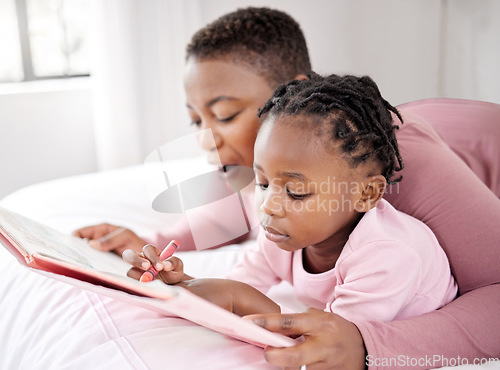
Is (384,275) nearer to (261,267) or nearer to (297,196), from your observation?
(297,196)

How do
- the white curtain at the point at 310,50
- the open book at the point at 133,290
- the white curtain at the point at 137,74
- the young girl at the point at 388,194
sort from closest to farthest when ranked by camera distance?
1. the open book at the point at 133,290
2. the young girl at the point at 388,194
3. the white curtain at the point at 310,50
4. the white curtain at the point at 137,74

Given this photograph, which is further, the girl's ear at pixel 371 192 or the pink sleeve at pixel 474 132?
the pink sleeve at pixel 474 132

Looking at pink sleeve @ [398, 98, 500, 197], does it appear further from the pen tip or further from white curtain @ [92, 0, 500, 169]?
the pen tip

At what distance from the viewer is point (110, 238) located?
1081 mm

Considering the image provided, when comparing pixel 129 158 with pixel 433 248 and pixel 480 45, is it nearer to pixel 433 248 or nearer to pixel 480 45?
pixel 480 45

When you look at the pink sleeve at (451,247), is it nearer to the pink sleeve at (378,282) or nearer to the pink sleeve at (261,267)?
the pink sleeve at (378,282)

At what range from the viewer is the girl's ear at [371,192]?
86cm

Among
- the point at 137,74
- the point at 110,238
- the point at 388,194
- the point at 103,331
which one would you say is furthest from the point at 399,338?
the point at 137,74

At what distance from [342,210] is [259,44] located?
1.80 ft

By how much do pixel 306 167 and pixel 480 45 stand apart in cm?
121

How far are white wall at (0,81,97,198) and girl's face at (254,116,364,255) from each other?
175 centimetres

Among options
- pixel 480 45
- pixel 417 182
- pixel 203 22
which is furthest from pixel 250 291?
pixel 203 22

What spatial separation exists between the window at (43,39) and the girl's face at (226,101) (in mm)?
1434

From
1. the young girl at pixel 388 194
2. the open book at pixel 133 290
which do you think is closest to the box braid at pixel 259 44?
the young girl at pixel 388 194
